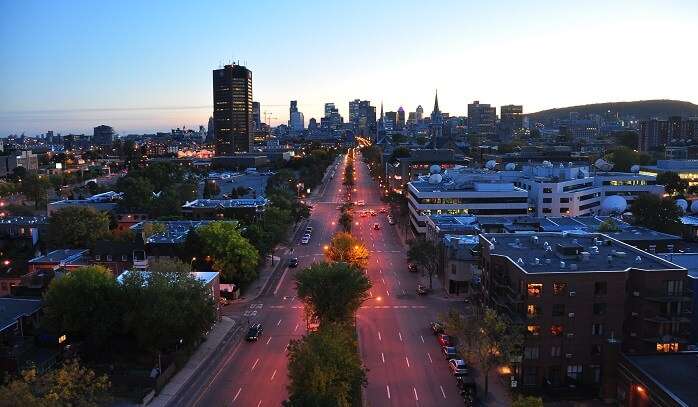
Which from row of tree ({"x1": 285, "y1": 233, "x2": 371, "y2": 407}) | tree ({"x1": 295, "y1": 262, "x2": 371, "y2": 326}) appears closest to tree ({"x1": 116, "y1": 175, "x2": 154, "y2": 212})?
tree ({"x1": 295, "y1": 262, "x2": 371, "y2": 326})

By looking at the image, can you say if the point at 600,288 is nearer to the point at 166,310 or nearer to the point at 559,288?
the point at 559,288

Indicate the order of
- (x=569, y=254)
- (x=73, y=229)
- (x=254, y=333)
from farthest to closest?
(x=73, y=229), (x=254, y=333), (x=569, y=254)

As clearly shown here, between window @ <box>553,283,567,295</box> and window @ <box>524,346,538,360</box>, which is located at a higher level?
window @ <box>553,283,567,295</box>

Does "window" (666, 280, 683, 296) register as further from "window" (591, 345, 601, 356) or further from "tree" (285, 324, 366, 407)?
"tree" (285, 324, 366, 407)

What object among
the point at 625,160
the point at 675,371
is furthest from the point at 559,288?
the point at 625,160

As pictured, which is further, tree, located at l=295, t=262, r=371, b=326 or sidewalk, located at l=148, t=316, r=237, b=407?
tree, located at l=295, t=262, r=371, b=326

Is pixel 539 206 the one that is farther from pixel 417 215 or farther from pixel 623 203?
pixel 417 215
